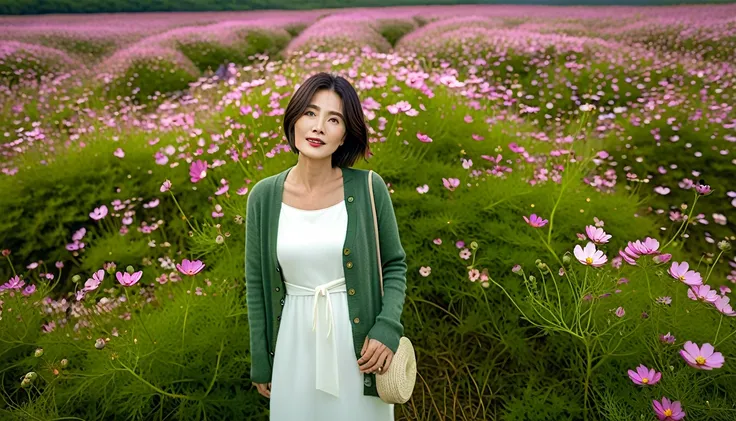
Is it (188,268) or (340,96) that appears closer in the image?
(340,96)

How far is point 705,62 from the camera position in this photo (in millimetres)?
4316

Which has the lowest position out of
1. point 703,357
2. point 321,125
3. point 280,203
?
point 703,357

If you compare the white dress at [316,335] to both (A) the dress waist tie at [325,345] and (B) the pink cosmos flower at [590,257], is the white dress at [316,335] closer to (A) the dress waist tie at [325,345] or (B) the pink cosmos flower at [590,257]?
(A) the dress waist tie at [325,345]

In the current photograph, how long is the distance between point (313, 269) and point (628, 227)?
1.92 metres

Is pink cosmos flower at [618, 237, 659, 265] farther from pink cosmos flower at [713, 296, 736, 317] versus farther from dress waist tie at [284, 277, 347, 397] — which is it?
dress waist tie at [284, 277, 347, 397]

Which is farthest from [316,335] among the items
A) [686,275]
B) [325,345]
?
[686,275]

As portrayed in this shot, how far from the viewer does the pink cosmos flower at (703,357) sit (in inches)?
35.0

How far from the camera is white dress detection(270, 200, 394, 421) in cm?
94

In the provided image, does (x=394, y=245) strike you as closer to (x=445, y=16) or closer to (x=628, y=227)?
(x=628, y=227)

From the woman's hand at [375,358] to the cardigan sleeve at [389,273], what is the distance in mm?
15

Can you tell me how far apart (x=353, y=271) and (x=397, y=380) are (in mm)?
256

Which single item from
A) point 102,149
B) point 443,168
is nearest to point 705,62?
point 443,168

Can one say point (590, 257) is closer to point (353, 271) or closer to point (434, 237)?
point (353, 271)

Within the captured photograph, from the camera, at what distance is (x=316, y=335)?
3.13ft
